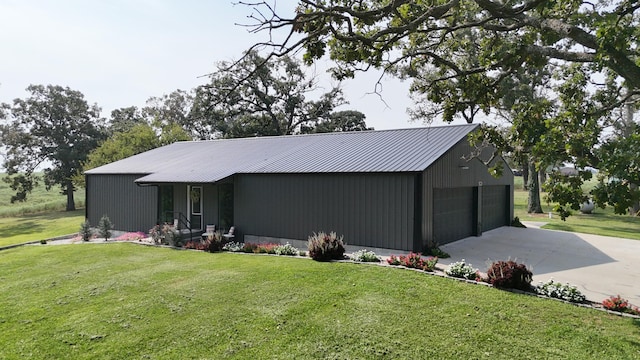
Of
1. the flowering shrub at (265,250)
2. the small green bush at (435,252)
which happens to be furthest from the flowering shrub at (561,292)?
the flowering shrub at (265,250)

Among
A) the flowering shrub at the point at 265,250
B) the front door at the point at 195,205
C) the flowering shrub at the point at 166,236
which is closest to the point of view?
the flowering shrub at the point at 265,250

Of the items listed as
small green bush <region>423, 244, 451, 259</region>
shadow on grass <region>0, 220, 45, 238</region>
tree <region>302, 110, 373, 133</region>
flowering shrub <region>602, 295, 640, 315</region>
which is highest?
tree <region>302, 110, 373, 133</region>

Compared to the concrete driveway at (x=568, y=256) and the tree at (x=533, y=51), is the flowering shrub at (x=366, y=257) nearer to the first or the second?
the concrete driveway at (x=568, y=256)

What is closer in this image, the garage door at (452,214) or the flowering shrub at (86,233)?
the garage door at (452,214)

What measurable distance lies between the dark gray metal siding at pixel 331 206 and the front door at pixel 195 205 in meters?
2.10

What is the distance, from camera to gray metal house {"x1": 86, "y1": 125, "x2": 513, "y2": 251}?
1145 centimetres

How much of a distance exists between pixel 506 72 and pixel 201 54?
601cm

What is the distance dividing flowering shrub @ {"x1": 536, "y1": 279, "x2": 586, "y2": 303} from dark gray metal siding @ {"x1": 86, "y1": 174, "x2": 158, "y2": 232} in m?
15.1

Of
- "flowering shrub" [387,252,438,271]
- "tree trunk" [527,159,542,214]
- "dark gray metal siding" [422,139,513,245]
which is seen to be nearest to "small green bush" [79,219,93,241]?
"flowering shrub" [387,252,438,271]

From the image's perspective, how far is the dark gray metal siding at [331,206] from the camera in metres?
11.2

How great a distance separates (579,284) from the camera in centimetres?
841

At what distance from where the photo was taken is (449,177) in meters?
13.0

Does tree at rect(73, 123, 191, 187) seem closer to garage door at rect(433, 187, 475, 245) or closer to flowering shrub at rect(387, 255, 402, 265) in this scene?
garage door at rect(433, 187, 475, 245)

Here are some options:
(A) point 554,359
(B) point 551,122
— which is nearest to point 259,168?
(B) point 551,122
